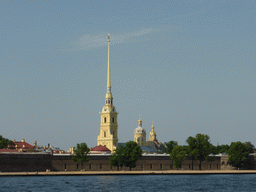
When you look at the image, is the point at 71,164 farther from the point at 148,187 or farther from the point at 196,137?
the point at 148,187

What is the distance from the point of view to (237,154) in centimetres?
13775

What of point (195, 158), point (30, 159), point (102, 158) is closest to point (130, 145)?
point (102, 158)

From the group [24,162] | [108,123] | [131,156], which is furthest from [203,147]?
[108,123]

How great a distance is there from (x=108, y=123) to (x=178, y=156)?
187ft

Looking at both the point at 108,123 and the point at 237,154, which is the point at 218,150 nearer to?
the point at 108,123

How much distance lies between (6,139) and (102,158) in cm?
3071

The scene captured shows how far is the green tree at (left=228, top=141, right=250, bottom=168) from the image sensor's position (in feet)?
451

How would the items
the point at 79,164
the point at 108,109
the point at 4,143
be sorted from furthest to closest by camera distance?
the point at 108,109 < the point at 4,143 < the point at 79,164

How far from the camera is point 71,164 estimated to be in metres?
132

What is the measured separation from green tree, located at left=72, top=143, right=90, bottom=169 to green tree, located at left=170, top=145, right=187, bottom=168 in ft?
68.8

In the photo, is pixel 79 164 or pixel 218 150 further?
pixel 218 150

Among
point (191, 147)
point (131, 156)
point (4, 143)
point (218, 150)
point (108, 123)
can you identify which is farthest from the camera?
point (108, 123)

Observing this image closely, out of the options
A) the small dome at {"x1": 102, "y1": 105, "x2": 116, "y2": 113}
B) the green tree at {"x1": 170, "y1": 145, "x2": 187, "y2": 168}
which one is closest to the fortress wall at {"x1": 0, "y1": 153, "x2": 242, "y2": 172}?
the green tree at {"x1": 170, "y1": 145, "x2": 187, "y2": 168}

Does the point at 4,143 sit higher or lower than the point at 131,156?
higher
